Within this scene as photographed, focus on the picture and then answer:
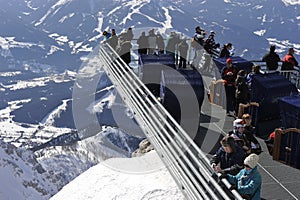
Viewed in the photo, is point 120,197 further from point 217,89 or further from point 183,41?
point 183,41

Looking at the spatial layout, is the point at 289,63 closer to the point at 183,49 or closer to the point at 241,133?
the point at 183,49

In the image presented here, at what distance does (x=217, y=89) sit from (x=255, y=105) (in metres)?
3.14

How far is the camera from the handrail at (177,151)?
970 cm

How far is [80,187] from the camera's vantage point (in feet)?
61.9

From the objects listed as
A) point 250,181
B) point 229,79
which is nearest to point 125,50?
point 229,79

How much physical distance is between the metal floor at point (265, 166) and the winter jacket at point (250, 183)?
2.41m

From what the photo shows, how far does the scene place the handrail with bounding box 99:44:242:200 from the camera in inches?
382

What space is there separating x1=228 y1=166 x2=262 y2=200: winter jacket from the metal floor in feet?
7.91

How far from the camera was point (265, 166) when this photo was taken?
40.7 feet

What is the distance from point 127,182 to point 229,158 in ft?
25.4

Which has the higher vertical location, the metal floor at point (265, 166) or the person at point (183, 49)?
the person at point (183, 49)

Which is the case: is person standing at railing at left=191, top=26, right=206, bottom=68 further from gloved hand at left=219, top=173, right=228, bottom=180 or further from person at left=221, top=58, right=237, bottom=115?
gloved hand at left=219, top=173, right=228, bottom=180

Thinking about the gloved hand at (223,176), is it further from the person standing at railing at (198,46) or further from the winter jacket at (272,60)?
the person standing at railing at (198,46)

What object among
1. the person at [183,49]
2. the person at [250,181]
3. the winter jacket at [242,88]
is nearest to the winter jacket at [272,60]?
the person at [183,49]
